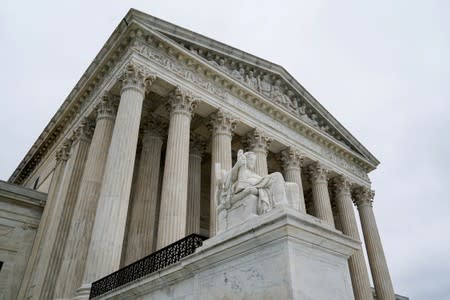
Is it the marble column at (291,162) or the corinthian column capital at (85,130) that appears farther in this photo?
the marble column at (291,162)

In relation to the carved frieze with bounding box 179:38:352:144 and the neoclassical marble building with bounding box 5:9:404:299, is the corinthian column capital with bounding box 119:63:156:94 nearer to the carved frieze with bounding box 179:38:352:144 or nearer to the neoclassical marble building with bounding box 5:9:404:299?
the neoclassical marble building with bounding box 5:9:404:299

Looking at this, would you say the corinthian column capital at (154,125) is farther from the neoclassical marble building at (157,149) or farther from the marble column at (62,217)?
the marble column at (62,217)

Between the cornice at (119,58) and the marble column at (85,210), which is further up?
the cornice at (119,58)

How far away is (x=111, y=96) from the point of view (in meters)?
18.9

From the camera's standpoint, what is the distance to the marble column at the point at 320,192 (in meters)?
24.0

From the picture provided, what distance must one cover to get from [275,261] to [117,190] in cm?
972

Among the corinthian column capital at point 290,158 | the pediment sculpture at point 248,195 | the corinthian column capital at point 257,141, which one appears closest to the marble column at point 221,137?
the corinthian column capital at point 257,141

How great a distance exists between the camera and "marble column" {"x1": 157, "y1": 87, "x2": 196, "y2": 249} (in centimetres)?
1473

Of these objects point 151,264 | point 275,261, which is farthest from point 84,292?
point 275,261

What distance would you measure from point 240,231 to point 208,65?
48.8 ft

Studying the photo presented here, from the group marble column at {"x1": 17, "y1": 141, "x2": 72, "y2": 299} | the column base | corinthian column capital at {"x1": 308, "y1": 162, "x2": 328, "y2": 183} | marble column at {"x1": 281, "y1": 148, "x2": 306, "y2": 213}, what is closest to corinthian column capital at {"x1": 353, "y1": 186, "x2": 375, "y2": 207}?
corinthian column capital at {"x1": 308, "y1": 162, "x2": 328, "y2": 183}

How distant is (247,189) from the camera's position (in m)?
7.98

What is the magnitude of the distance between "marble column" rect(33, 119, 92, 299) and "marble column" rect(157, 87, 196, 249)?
5962mm

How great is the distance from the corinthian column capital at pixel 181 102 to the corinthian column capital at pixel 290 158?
829 centimetres
